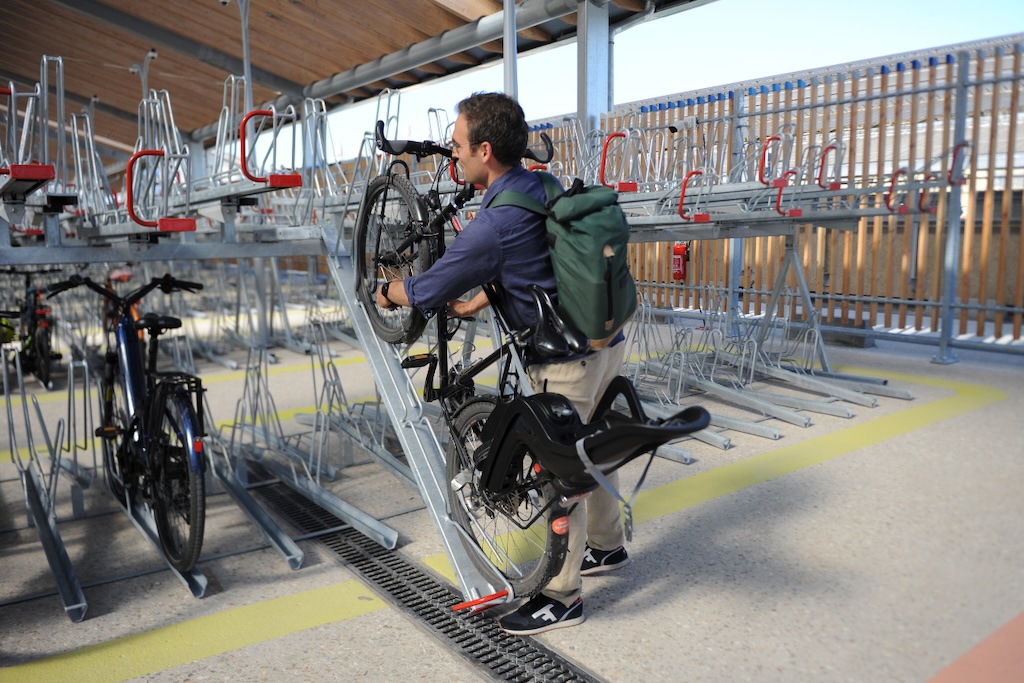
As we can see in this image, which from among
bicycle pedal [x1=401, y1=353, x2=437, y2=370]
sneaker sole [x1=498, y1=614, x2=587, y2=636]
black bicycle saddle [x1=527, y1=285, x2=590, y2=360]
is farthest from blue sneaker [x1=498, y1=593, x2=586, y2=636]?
bicycle pedal [x1=401, y1=353, x2=437, y2=370]

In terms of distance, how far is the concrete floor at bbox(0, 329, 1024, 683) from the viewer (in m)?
2.38

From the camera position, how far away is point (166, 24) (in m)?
8.22

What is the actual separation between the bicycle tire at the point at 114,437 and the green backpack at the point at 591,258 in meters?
2.24

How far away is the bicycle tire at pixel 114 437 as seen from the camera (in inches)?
140

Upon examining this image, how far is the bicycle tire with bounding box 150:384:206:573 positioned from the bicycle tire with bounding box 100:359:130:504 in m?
0.38

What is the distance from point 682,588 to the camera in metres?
2.84

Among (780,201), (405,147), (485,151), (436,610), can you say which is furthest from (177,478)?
(780,201)

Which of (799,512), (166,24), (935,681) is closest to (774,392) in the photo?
(799,512)

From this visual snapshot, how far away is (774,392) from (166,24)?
7152 millimetres

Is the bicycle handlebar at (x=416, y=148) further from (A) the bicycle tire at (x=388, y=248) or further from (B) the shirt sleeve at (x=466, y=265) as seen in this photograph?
(B) the shirt sleeve at (x=466, y=265)

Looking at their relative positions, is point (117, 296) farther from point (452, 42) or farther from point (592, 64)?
point (592, 64)

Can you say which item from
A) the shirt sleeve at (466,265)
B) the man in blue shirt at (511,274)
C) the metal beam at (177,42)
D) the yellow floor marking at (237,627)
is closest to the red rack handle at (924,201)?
the yellow floor marking at (237,627)

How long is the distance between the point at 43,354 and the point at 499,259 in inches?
250

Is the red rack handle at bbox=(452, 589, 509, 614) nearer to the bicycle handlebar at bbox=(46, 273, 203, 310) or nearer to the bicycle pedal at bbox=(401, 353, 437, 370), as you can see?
the bicycle pedal at bbox=(401, 353, 437, 370)
